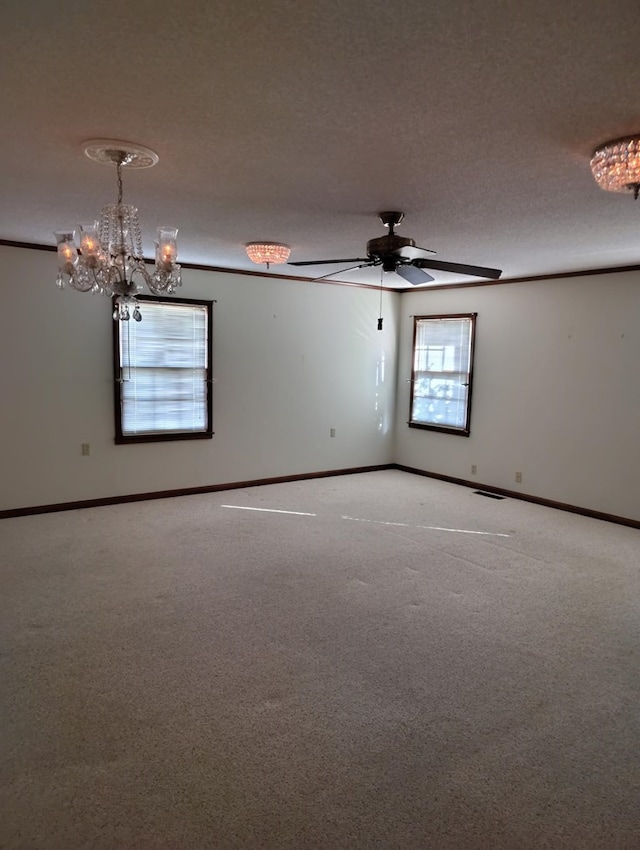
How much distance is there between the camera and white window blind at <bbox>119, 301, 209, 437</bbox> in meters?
5.56

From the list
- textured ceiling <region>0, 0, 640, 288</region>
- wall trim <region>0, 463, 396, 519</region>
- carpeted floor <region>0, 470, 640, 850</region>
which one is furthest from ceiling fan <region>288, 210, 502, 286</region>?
wall trim <region>0, 463, 396, 519</region>

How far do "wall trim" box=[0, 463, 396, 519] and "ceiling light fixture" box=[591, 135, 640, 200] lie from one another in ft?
15.6

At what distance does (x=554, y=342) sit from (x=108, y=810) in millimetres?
5431

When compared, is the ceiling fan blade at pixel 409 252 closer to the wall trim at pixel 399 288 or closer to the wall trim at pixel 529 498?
the wall trim at pixel 399 288

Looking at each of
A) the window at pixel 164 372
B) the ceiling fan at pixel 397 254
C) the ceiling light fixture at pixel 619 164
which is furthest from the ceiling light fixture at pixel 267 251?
the ceiling light fixture at pixel 619 164

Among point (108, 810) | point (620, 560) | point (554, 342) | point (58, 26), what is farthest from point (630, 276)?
point (108, 810)

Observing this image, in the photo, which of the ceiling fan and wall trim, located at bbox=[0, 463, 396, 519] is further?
wall trim, located at bbox=[0, 463, 396, 519]

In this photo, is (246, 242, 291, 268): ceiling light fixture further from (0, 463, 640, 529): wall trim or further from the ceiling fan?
(0, 463, 640, 529): wall trim

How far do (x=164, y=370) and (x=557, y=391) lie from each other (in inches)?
159

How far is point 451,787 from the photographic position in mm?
2023

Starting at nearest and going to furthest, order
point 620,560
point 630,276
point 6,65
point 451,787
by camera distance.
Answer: point 6,65 → point 451,787 → point 620,560 → point 630,276

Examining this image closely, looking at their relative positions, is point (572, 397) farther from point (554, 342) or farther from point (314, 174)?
point (314, 174)

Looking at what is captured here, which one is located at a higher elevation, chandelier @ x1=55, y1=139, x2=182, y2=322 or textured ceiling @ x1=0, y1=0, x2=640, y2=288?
textured ceiling @ x1=0, y1=0, x2=640, y2=288

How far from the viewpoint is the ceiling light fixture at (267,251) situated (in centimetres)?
451
